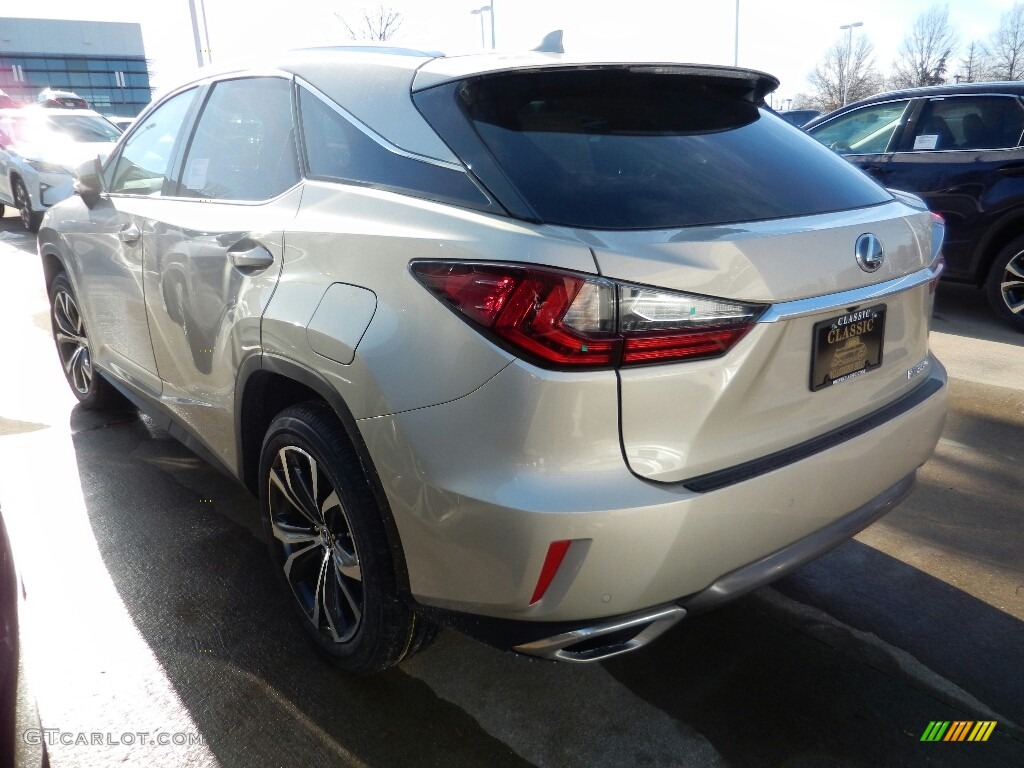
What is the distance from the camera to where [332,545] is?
2.42 metres

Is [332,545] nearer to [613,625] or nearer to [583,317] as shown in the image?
[613,625]

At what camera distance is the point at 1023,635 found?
258 cm

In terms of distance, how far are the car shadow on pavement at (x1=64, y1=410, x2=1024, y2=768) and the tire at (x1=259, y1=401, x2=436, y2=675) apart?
16cm

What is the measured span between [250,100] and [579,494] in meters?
1.89

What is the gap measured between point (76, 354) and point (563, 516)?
3.79 meters

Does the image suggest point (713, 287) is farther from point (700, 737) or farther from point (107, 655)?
point (107, 655)

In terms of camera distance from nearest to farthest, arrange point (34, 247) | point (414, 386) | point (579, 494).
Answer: point (579, 494), point (414, 386), point (34, 247)

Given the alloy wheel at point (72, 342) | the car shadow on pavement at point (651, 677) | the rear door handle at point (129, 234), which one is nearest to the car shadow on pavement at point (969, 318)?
the car shadow on pavement at point (651, 677)

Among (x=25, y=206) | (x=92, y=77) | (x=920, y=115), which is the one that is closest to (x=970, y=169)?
(x=920, y=115)

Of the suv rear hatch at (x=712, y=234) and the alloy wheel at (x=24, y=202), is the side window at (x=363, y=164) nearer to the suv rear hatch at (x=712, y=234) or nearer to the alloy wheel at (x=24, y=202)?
the suv rear hatch at (x=712, y=234)

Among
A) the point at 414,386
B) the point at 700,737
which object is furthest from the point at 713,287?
the point at 700,737

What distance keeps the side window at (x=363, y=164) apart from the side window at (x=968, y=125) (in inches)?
218

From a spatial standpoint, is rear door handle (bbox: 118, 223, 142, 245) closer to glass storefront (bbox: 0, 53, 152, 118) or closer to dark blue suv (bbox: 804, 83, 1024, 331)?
dark blue suv (bbox: 804, 83, 1024, 331)
